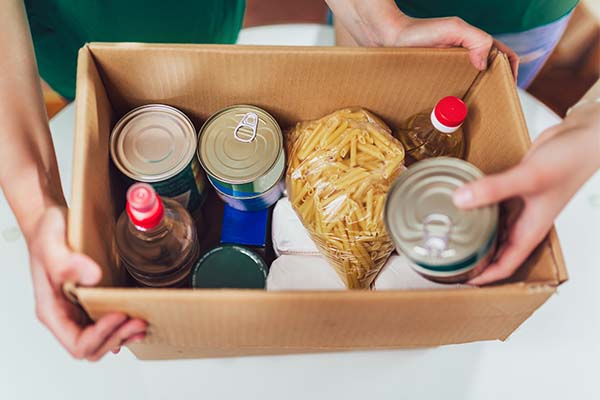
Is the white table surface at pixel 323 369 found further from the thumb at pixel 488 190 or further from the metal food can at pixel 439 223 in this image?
the thumb at pixel 488 190

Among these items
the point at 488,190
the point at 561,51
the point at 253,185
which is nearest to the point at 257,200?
the point at 253,185

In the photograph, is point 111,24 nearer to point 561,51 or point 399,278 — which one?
point 399,278

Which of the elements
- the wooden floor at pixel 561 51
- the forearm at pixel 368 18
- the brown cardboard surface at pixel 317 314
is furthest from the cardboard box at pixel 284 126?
the wooden floor at pixel 561 51

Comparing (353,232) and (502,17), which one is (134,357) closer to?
(353,232)

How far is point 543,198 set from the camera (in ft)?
1.77

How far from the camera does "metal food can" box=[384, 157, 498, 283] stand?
1.71ft

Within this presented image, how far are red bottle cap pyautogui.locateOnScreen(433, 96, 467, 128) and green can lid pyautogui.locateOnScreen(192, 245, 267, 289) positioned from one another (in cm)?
32

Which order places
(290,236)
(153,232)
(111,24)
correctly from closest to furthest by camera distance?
(153,232) < (290,236) < (111,24)

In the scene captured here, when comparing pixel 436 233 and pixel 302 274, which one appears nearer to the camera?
pixel 436 233

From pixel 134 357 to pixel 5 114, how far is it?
0.38 meters

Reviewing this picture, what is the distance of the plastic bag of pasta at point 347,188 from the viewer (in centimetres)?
69

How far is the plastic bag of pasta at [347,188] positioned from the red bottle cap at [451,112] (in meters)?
0.09

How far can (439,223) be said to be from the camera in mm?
538

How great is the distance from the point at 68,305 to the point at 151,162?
9.3 inches
